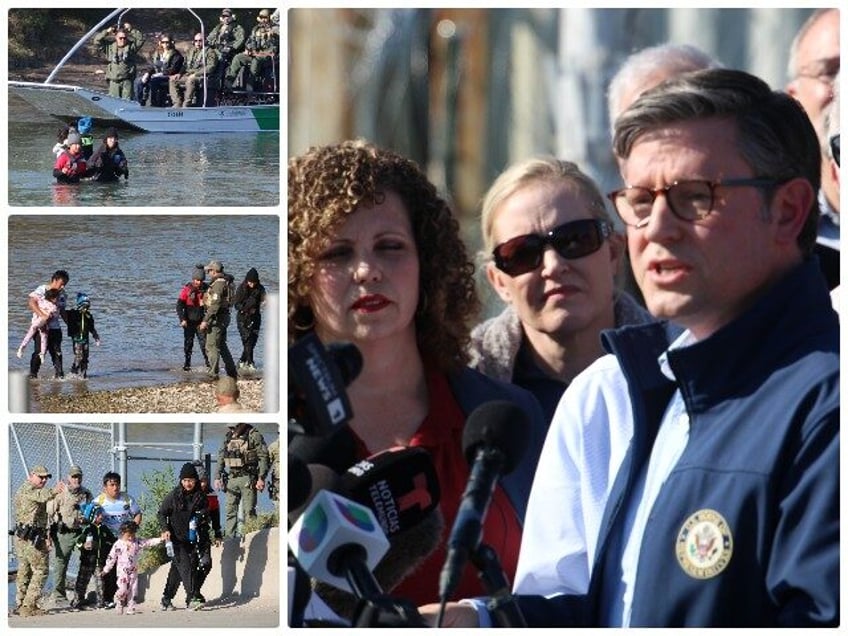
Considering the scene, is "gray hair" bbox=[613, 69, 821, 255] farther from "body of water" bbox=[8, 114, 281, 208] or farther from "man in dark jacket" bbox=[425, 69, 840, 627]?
"body of water" bbox=[8, 114, 281, 208]

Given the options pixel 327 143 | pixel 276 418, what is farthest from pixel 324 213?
pixel 276 418

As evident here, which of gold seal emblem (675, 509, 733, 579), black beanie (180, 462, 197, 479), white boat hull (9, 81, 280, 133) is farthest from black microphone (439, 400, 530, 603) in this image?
white boat hull (9, 81, 280, 133)

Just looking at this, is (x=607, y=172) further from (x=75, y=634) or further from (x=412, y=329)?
(x=75, y=634)

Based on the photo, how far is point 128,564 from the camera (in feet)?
16.3

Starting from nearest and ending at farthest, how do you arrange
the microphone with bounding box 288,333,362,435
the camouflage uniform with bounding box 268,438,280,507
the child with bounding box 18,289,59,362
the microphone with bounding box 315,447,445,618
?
the microphone with bounding box 288,333,362,435, the microphone with bounding box 315,447,445,618, the camouflage uniform with bounding box 268,438,280,507, the child with bounding box 18,289,59,362

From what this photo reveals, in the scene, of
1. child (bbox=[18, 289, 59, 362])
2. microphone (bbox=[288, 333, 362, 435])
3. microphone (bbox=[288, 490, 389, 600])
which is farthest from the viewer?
child (bbox=[18, 289, 59, 362])

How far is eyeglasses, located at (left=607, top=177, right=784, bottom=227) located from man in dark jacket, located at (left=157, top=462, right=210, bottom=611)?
1.55m

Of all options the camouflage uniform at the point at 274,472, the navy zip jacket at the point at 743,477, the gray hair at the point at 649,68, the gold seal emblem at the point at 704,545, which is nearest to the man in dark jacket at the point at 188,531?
the camouflage uniform at the point at 274,472

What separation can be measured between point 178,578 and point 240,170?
1258 millimetres

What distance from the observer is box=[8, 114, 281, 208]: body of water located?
4883mm

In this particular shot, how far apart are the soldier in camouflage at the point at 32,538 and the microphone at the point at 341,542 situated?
120 centimetres

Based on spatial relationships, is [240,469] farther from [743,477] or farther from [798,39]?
[798,39]

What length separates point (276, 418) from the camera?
4.82m

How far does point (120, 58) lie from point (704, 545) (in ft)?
7.57
